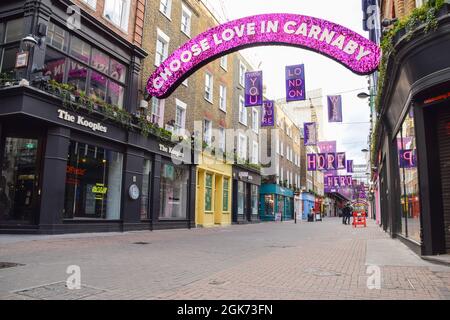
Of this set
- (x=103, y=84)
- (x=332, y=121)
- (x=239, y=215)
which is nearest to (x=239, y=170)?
(x=239, y=215)

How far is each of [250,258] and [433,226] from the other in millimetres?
4101

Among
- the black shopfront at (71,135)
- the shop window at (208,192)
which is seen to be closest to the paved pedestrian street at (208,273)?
the black shopfront at (71,135)

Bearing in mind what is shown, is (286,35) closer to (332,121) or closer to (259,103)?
(259,103)

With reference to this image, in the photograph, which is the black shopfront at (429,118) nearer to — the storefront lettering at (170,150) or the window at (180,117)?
the storefront lettering at (170,150)

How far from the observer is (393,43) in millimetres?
8547

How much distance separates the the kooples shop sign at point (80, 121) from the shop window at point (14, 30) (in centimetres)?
300

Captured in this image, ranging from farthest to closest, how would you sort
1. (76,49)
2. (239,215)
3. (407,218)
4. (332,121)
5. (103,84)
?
(239,215)
(332,121)
(103,84)
(76,49)
(407,218)

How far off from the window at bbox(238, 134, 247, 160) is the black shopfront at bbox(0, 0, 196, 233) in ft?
39.5

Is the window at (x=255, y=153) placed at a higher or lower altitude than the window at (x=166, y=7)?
lower

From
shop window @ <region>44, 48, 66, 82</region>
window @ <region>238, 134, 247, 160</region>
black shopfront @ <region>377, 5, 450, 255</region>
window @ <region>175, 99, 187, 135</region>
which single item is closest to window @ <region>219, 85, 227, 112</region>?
window @ <region>238, 134, 247, 160</region>

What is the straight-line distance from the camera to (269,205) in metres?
39.2

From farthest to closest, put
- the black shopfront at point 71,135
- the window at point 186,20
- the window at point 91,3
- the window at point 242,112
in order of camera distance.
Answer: the window at point 242,112
the window at point 186,20
the window at point 91,3
the black shopfront at point 71,135

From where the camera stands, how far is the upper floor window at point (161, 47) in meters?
19.2

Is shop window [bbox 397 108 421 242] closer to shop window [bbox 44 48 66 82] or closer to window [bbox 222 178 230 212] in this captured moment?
shop window [bbox 44 48 66 82]
